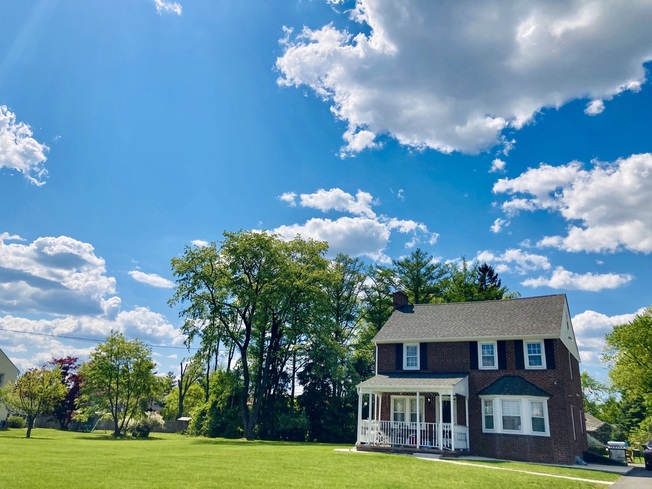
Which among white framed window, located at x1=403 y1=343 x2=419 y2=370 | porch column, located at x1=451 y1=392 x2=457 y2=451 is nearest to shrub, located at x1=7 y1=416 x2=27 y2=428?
white framed window, located at x1=403 y1=343 x2=419 y2=370

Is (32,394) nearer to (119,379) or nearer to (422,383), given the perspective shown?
(119,379)

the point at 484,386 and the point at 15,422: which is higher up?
the point at 484,386

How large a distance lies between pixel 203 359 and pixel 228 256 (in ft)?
29.7

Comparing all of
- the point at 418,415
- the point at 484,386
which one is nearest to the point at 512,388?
the point at 484,386

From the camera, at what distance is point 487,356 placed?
2645cm

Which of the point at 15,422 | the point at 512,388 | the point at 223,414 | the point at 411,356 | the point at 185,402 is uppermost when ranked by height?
the point at 411,356

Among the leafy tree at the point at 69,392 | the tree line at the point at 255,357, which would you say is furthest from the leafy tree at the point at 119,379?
the leafy tree at the point at 69,392

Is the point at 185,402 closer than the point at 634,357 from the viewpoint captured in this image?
No

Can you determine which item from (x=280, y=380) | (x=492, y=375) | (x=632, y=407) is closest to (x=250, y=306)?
(x=280, y=380)

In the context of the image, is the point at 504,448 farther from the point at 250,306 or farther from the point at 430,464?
the point at 250,306

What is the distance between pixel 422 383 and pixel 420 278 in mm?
21966

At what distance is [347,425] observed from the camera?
38281 mm

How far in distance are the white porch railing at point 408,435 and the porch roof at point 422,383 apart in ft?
5.60

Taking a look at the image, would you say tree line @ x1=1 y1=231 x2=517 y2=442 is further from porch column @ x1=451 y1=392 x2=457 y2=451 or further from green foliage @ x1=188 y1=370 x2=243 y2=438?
porch column @ x1=451 y1=392 x2=457 y2=451
